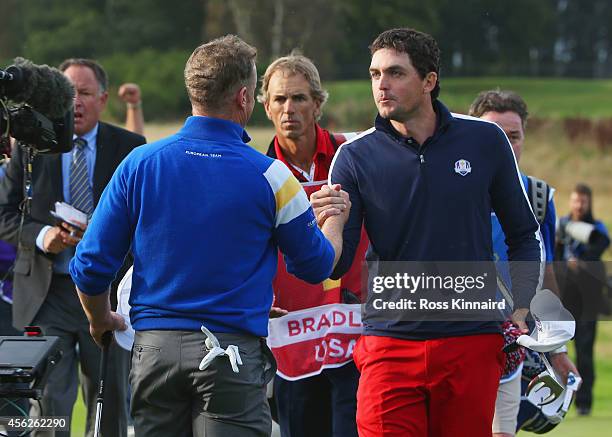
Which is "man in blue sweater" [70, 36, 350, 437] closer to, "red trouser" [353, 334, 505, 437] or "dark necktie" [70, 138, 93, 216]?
"red trouser" [353, 334, 505, 437]

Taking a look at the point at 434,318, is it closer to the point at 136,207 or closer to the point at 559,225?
the point at 136,207

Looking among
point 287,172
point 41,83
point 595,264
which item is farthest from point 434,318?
point 595,264

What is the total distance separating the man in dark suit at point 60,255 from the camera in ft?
22.1

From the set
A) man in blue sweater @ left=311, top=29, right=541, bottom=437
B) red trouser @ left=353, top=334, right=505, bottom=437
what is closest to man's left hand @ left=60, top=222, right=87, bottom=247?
man in blue sweater @ left=311, top=29, right=541, bottom=437

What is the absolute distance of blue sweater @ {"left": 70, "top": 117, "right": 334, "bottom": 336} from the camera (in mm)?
4176

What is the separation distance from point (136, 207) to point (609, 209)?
78.6ft

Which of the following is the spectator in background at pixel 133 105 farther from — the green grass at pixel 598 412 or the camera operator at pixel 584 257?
the camera operator at pixel 584 257

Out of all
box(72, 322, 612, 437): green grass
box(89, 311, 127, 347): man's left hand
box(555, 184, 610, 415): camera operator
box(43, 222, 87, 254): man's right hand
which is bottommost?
box(72, 322, 612, 437): green grass

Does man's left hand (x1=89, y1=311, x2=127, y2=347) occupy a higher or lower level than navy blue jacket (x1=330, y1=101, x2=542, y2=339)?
lower

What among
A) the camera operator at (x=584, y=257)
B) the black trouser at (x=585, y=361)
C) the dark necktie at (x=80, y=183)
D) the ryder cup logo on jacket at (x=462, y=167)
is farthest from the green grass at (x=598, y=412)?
the ryder cup logo on jacket at (x=462, y=167)

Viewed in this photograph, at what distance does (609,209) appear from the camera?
2709cm

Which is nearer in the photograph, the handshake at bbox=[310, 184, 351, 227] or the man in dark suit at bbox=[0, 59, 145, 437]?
the handshake at bbox=[310, 184, 351, 227]

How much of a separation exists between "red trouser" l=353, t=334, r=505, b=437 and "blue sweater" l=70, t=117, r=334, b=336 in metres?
0.68

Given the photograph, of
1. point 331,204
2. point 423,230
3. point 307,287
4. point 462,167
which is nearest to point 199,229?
point 331,204
